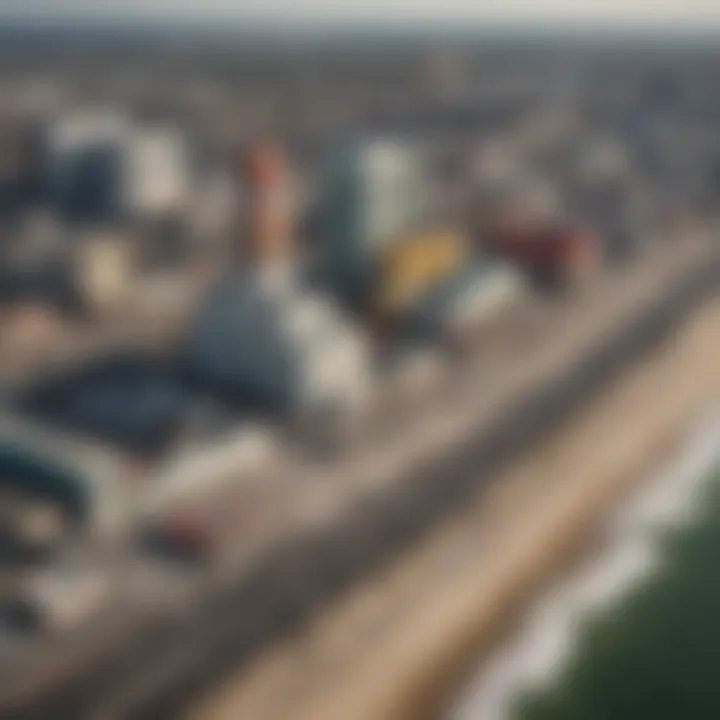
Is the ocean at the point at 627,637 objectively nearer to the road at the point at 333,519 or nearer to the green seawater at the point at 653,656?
the green seawater at the point at 653,656

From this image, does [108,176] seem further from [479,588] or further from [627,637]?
[627,637]

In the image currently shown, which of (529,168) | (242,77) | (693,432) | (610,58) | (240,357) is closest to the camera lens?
(240,357)

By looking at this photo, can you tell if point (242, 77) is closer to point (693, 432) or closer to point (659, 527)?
point (693, 432)

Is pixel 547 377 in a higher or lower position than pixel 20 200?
lower

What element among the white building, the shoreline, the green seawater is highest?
the white building

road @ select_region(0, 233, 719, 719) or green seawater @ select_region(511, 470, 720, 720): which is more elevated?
road @ select_region(0, 233, 719, 719)

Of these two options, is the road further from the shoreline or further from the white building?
the white building

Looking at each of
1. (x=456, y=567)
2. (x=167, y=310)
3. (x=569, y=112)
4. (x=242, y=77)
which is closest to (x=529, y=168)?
(x=569, y=112)

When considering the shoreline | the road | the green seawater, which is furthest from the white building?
the green seawater
